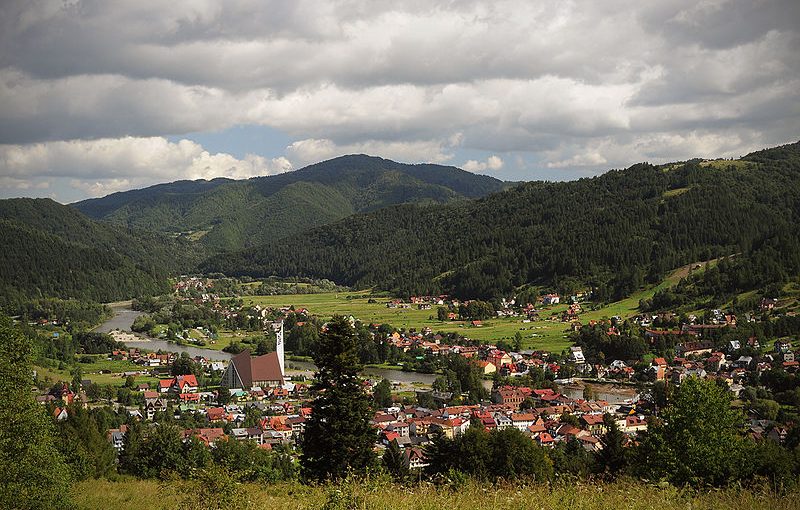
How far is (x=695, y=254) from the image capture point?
132m

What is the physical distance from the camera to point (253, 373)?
70.2 m

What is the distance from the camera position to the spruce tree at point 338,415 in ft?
64.6

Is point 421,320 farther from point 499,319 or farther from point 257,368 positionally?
point 257,368

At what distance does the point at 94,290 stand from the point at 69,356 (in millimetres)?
86319

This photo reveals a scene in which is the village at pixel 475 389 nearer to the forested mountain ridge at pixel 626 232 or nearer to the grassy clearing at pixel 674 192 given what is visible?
the forested mountain ridge at pixel 626 232

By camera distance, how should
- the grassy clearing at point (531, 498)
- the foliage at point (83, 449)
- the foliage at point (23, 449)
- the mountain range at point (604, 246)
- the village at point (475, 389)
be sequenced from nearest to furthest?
1. the grassy clearing at point (531, 498)
2. the foliage at point (23, 449)
3. the foliage at point (83, 449)
4. the village at point (475, 389)
5. the mountain range at point (604, 246)

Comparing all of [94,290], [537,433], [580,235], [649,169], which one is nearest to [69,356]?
[537,433]

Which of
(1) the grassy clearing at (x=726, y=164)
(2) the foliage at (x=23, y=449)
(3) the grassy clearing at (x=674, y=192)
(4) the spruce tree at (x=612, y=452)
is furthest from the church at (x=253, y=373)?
(1) the grassy clearing at (x=726, y=164)

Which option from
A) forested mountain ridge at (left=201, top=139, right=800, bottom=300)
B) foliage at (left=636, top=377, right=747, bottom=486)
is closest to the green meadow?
forested mountain ridge at (left=201, top=139, right=800, bottom=300)

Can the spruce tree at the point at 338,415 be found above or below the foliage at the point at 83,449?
above

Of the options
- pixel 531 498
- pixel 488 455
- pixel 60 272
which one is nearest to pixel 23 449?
pixel 531 498

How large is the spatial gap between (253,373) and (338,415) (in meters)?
52.6

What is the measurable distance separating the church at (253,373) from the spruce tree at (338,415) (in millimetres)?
51213

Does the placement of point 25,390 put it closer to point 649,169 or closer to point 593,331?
point 593,331
